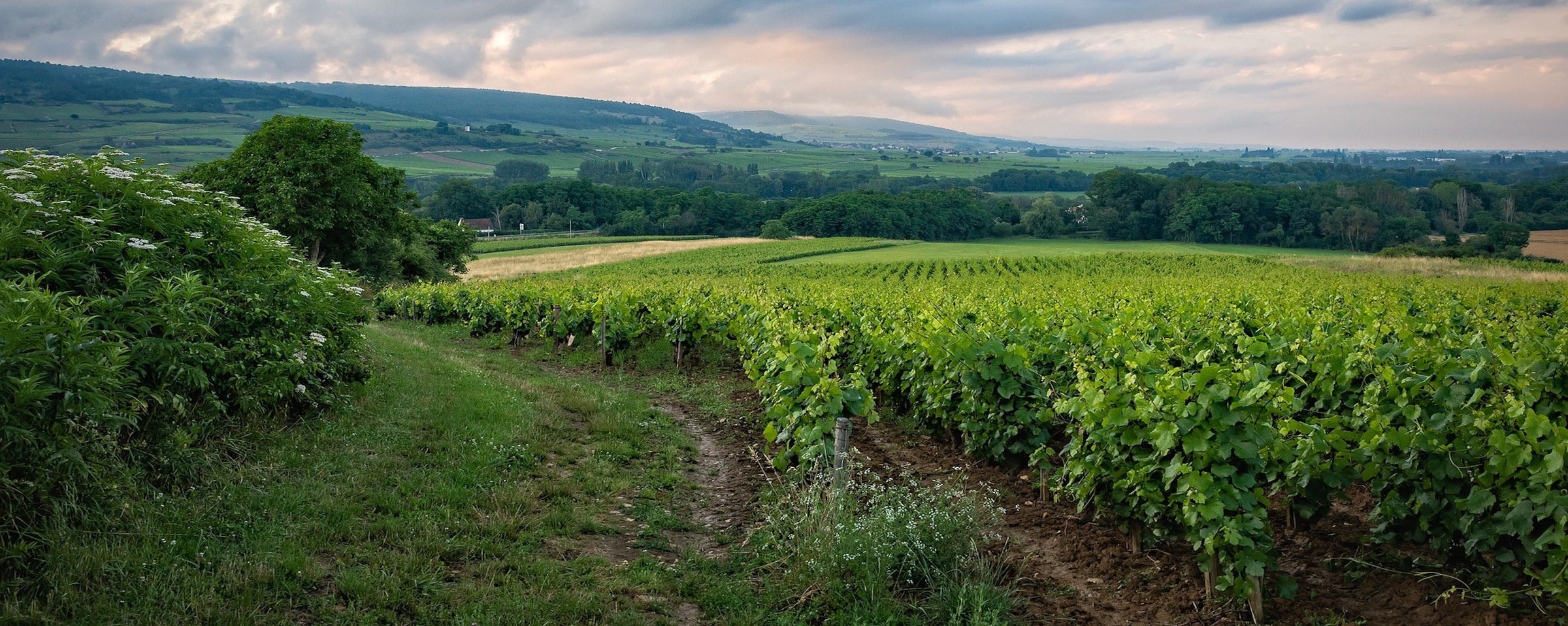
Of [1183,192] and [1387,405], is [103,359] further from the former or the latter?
[1183,192]

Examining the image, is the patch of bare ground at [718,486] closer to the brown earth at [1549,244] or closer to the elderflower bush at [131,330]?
the elderflower bush at [131,330]

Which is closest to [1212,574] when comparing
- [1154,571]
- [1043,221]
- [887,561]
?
[1154,571]

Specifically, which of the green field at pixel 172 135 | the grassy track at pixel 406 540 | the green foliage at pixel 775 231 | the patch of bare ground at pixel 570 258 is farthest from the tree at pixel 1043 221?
the grassy track at pixel 406 540

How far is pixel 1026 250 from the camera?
83.6 m

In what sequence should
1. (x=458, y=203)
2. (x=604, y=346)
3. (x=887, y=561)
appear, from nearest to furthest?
(x=887, y=561) < (x=604, y=346) < (x=458, y=203)

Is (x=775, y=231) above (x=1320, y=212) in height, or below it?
below

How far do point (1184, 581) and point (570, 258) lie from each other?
65295 mm

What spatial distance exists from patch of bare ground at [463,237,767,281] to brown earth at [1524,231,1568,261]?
223ft

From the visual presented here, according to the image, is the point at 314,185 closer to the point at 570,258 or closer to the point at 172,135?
the point at 570,258

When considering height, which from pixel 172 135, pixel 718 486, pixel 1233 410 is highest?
pixel 172 135

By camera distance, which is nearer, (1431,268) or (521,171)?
(1431,268)

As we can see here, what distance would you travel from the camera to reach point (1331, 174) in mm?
164000

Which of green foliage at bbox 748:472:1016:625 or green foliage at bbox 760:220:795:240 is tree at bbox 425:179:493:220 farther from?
green foliage at bbox 748:472:1016:625

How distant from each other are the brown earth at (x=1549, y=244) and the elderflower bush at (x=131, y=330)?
3372 inches
